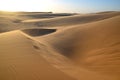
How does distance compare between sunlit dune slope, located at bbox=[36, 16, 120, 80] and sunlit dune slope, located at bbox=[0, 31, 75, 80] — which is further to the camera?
sunlit dune slope, located at bbox=[36, 16, 120, 80]

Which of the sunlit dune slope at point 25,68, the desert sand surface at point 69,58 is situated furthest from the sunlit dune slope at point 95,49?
the sunlit dune slope at point 25,68

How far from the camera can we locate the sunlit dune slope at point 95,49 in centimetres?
842

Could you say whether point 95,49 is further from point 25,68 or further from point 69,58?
point 25,68

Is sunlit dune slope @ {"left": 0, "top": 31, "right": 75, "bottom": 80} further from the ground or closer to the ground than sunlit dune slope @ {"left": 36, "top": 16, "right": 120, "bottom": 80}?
closer to the ground

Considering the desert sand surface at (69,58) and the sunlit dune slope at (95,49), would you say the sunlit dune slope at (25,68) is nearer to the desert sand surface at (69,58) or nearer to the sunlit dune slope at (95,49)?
the desert sand surface at (69,58)

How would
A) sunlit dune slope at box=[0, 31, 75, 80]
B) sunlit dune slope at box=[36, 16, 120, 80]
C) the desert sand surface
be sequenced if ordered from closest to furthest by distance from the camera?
sunlit dune slope at box=[0, 31, 75, 80] < the desert sand surface < sunlit dune slope at box=[36, 16, 120, 80]

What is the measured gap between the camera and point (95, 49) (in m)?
Answer: 11.5

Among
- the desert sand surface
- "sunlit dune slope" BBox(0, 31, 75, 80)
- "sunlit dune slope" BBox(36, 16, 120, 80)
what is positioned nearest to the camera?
"sunlit dune slope" BBox(0, 31, 75, 80)

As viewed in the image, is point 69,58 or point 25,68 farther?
point 69,58

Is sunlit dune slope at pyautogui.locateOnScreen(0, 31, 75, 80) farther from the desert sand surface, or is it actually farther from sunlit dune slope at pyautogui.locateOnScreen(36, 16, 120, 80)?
sunlit dune slope at pyautogui.locateOnScreen(36, 16, 120, 80)

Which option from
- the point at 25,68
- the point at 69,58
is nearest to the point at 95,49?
the point at 69,58

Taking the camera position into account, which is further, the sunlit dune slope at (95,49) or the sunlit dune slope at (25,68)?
the sunlit dune slope at (95,49)

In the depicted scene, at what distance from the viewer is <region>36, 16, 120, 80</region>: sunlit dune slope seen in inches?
332

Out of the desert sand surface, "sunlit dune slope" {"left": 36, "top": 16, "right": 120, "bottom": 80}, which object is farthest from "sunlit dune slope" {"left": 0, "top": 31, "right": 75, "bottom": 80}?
"sunlit dune slope" {"left": 36, "top": 16, "right": 120, "bottom": 80}
